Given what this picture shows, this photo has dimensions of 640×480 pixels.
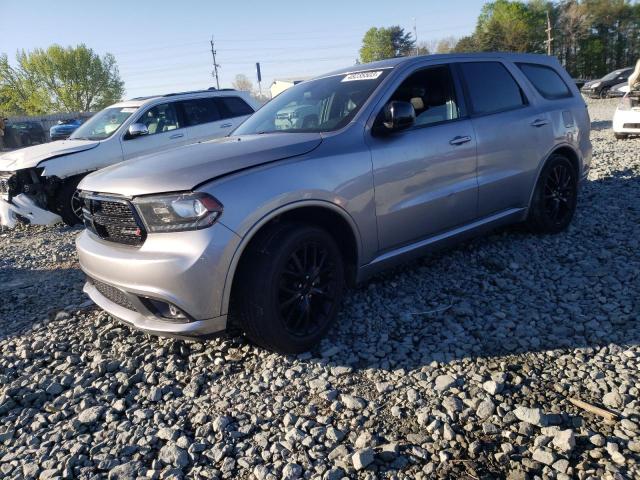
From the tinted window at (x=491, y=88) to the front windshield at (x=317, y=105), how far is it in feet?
3.02

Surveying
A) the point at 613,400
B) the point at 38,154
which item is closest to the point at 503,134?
the point at 613,400

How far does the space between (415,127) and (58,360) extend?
2.96 meters

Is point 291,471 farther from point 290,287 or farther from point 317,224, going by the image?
point 317,224

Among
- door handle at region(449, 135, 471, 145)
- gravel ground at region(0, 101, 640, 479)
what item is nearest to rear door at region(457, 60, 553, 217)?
door handle at region(449, 135, 471, 145)

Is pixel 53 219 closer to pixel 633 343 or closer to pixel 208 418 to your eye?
pixel 208 418

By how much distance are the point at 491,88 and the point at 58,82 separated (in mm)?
77577

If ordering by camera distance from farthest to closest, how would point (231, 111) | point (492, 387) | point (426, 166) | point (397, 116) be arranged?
point (231, 111), point (426, 166), point (397, 116), point (492, 387)

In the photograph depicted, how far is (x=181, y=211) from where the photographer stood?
262 centimetres

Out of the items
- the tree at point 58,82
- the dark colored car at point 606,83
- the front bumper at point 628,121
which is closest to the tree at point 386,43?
the tree at point 58,82

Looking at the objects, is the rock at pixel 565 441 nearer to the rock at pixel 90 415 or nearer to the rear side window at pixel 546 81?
the rock at pixel 90 415

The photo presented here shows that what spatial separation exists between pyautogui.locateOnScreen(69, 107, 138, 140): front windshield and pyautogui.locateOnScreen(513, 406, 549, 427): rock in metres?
7.19

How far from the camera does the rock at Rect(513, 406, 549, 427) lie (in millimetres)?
2279

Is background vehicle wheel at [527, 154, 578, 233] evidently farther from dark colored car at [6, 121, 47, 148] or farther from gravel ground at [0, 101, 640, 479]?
dark colored car at [6, 121, 47, 148]

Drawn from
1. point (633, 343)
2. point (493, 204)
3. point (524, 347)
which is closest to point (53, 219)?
point (493, 204)
